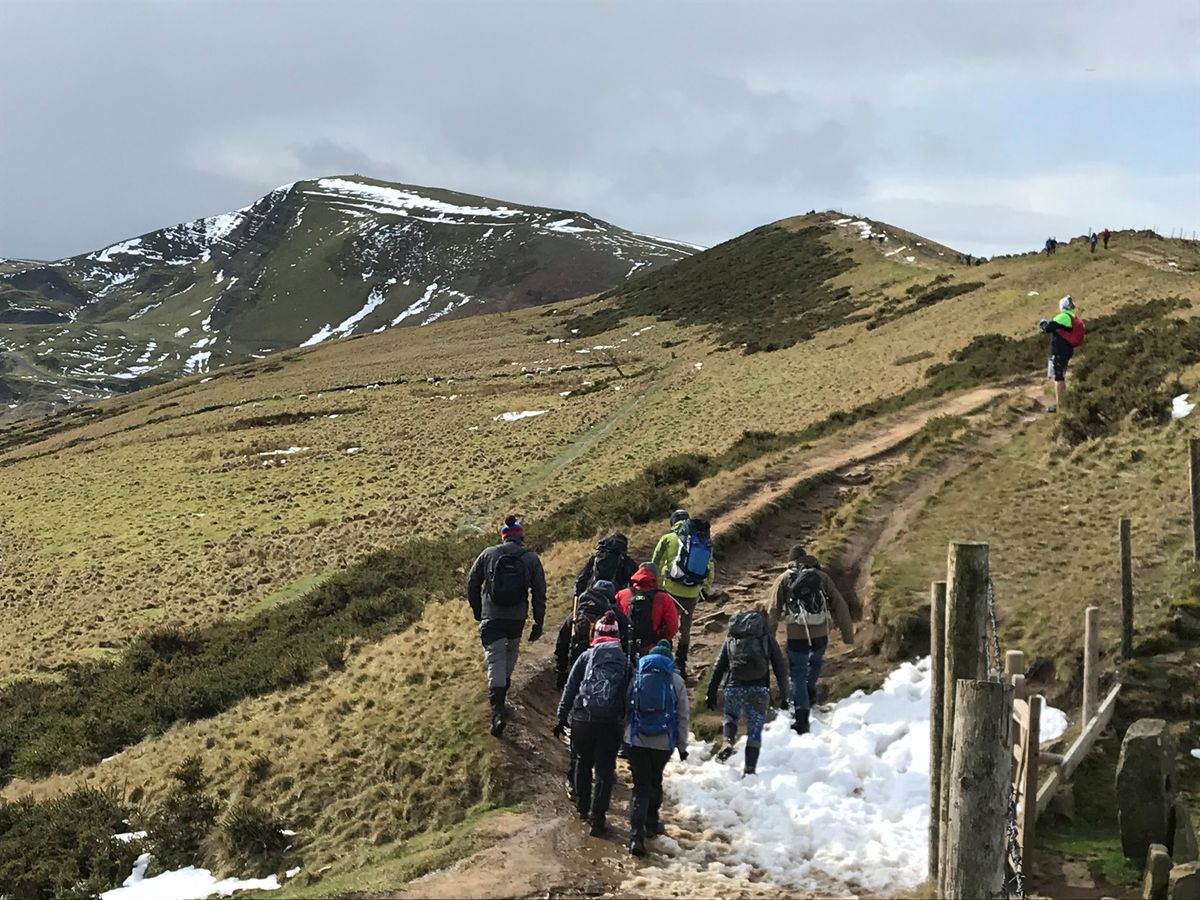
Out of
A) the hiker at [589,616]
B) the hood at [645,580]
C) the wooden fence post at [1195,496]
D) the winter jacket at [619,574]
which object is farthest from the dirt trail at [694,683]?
the wooden fence post at [1195,496]

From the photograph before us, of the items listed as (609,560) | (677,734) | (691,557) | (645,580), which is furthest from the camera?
(691,557)

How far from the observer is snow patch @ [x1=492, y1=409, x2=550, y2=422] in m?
49.5

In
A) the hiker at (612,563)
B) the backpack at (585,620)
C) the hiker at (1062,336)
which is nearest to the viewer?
the backpack at (585,620)

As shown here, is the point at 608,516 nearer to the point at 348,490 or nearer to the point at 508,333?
the point at 348,490

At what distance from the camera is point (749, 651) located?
34.0 feet

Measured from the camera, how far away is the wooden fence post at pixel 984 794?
20.6 ft

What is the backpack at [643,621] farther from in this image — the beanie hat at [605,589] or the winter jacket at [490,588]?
the winter jacket at [490,588]

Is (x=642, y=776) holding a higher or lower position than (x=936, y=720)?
lower

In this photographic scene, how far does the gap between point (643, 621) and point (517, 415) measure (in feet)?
132

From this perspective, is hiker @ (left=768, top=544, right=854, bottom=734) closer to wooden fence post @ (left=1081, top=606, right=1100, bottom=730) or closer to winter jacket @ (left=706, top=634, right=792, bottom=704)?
winter jacket @ (left=706, top=634, right=792, bottom=704)

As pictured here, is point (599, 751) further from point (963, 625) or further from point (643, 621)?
point (963, 625)

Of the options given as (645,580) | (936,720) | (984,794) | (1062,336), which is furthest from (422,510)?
(984,794)

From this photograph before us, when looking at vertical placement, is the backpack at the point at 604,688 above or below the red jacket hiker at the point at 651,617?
below

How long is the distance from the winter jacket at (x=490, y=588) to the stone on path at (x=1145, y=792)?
21.2 feet
